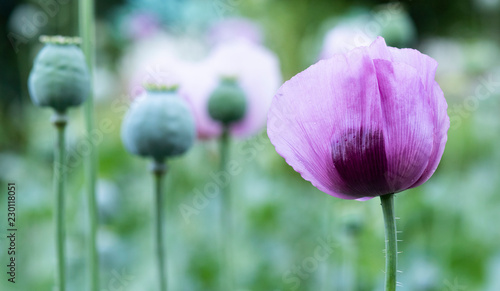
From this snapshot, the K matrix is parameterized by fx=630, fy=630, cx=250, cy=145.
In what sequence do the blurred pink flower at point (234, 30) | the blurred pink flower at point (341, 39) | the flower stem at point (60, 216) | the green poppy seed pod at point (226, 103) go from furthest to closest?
1. the blurred pink flower at point (234, 30)
2. the blurred pink flower at point (341, 39)
3. the green poppy seed pod at point (226, 103)
4. the flower stem at point (60, 216)

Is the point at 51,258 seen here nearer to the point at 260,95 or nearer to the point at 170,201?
the point at 170,201

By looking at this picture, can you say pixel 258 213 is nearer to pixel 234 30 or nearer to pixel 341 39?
pixel 341 39

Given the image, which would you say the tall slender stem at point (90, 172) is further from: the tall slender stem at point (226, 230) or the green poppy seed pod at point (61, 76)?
the tall slender stem at point (226, 230)

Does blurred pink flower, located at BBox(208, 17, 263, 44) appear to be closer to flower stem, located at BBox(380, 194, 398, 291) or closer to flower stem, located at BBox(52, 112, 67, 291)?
flower stem, located at BBox(52, 112, 67, 291)

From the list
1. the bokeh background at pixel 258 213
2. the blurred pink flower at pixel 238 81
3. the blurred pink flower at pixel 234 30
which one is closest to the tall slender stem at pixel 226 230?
the blurred pink flower at pixel 238 81

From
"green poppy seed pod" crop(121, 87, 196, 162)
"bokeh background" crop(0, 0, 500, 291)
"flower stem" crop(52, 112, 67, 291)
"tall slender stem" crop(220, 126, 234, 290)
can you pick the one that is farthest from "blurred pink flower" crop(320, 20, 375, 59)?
"flower stem" crop(52, 112, 67, 291)
